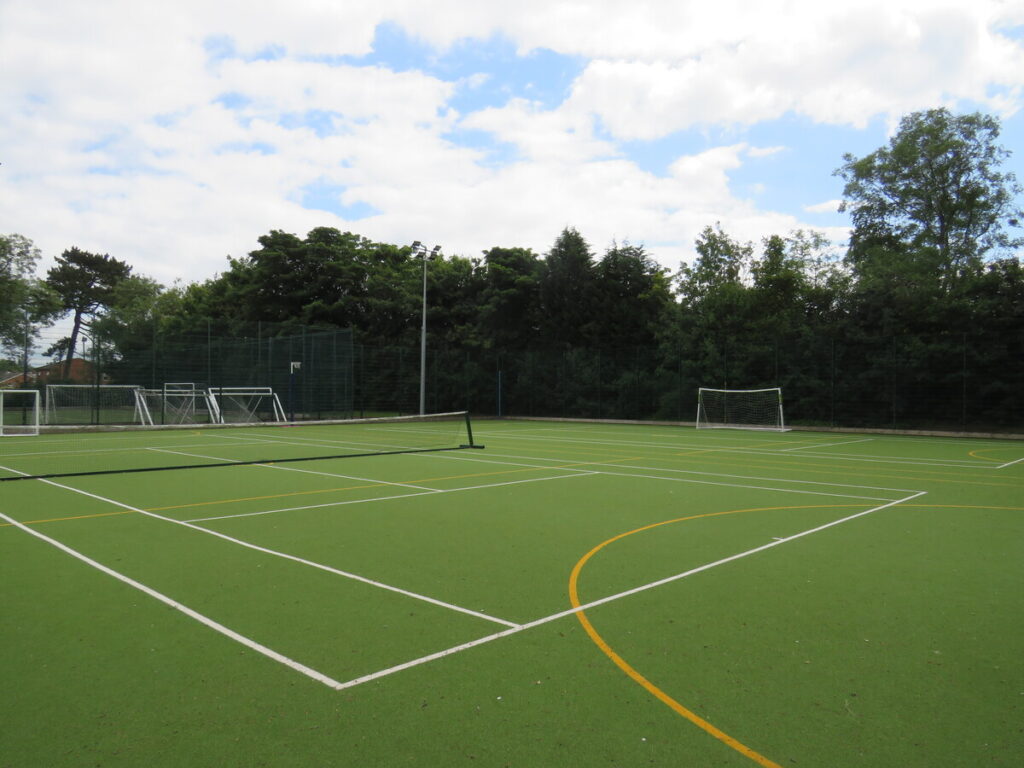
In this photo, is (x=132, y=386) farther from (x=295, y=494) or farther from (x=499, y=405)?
(x=295, y=494)

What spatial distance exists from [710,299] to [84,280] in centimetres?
5567

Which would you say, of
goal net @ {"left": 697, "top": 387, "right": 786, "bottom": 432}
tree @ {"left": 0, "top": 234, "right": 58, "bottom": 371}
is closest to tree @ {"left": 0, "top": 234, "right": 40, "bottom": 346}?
tree @ {"left": 0, "top": 234, "right": 58, "bottom": 371}

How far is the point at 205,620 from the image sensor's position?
4.18 metres

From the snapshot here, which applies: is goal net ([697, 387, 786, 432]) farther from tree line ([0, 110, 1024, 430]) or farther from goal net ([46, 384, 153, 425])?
goal net ([46, 384, 153, 425])

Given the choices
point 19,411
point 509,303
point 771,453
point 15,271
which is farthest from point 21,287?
point 771,453

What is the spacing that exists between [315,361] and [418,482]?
18265 mm

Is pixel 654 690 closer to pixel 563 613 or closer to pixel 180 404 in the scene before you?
pixel 563 613

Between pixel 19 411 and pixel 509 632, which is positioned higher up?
pixel 19 411

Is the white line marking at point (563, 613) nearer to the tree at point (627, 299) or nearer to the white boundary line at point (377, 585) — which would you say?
the white boundary line at point (377, 585)

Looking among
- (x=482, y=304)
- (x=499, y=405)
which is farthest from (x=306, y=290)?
(x=499, y=405)

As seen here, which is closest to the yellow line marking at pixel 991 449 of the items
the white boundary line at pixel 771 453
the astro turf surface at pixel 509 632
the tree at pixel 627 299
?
the white boundary line at pixel 771 453

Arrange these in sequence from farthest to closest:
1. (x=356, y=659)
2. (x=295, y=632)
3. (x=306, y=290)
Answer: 1. (x=306, y=290)
2. (x=295, y=632)
3. (x=356, y=659)

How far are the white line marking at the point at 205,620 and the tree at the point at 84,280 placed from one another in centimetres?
6333

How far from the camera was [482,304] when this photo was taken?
40281 mm
